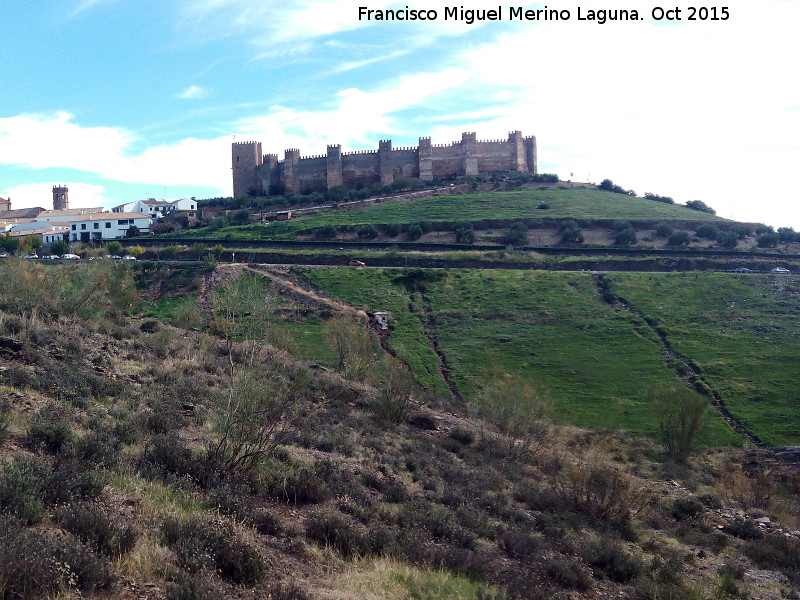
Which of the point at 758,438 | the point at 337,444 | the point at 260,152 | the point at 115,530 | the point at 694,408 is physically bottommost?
the point at 758,438

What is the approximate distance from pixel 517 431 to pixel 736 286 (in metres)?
27.8

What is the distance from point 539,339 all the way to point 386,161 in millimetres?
47595

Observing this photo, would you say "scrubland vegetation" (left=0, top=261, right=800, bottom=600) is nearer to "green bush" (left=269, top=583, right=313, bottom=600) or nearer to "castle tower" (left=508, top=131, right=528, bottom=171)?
"green bush" (left=269, top=583, right=313, bottom=600)

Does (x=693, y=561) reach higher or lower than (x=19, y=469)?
lower

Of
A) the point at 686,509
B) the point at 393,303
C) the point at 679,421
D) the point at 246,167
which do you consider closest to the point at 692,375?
the point at 679,421

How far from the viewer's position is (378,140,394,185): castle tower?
75438 mm

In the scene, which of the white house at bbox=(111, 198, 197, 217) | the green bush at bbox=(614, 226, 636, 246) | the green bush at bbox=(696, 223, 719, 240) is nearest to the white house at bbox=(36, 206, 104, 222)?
the white house at bbox=(111, 198, 197, 217)

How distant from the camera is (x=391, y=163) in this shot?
249ft

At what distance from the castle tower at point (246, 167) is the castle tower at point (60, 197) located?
26354mm

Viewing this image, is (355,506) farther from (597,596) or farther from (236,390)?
(597,596)

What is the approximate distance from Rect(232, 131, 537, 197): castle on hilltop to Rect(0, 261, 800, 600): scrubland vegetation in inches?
2115

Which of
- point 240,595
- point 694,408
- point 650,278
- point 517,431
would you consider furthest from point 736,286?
point 240,595

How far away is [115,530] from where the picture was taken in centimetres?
571

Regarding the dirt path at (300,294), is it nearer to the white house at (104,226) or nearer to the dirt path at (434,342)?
the dirt path at (434,342)
